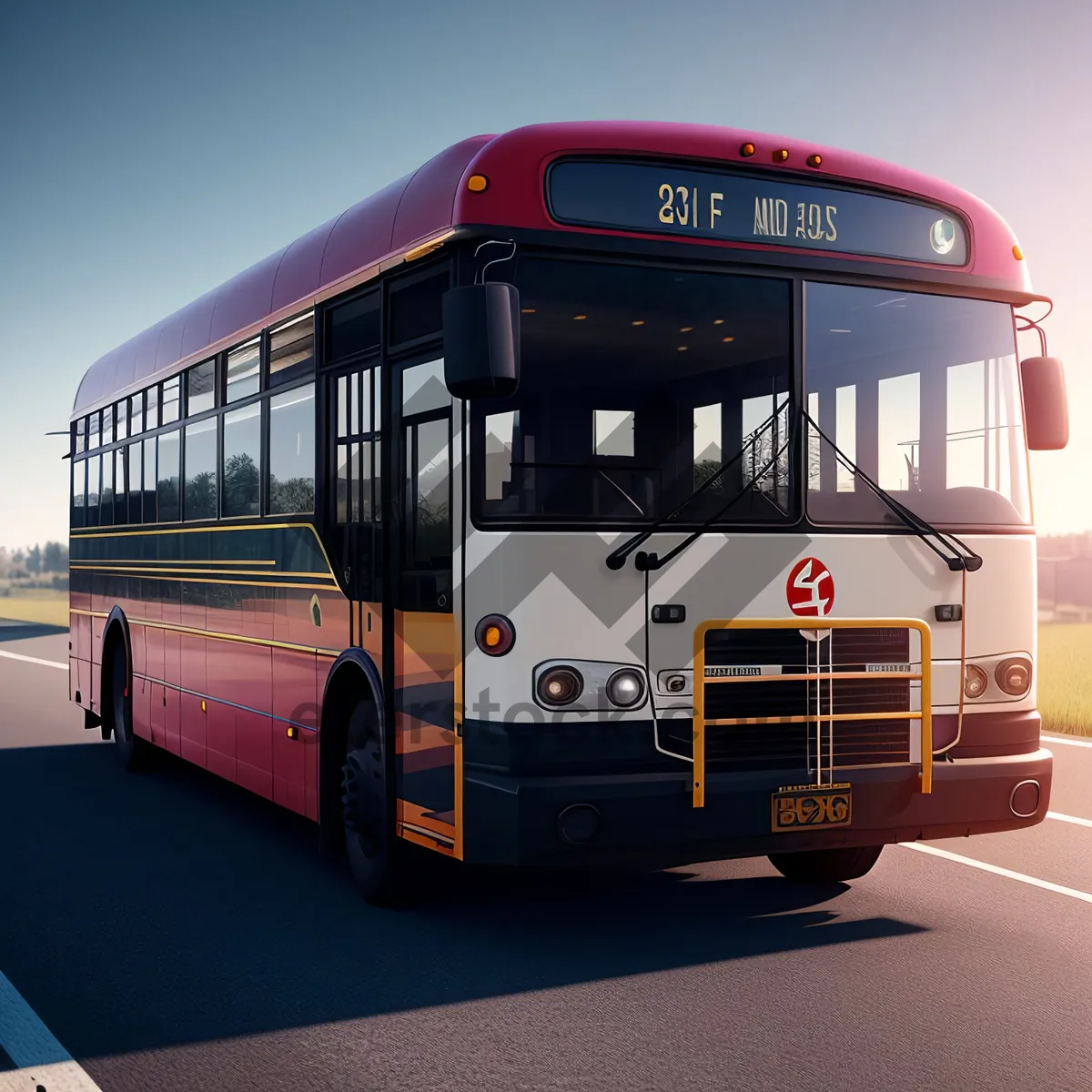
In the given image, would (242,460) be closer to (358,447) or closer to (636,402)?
(358,447)

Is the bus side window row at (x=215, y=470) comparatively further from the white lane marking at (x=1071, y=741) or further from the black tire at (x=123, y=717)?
the white lane marking at (x=1071, y=741)

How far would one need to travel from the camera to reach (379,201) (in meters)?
7.08

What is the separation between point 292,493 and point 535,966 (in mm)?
3189

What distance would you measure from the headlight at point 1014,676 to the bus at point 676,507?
0.09ft

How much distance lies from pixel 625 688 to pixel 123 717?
7224 millimetres

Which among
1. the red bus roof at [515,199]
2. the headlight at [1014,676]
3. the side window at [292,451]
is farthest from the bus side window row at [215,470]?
the headlight at [1014,676]

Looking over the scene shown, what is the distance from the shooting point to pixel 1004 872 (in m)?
7.85

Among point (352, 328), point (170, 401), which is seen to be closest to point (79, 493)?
point (170, 401)

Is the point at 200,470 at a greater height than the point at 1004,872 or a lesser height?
greater

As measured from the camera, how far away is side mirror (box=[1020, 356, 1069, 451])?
23.1 feet

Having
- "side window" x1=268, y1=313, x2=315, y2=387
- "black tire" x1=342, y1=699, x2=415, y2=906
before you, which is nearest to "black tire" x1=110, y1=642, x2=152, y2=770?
"side window" x1=268, y1=313, x2=315, y2=387

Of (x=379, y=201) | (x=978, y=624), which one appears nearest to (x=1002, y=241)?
(x=978, y=624)

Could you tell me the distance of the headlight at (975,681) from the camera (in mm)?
6598

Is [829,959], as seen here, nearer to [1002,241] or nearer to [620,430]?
[620,430]
